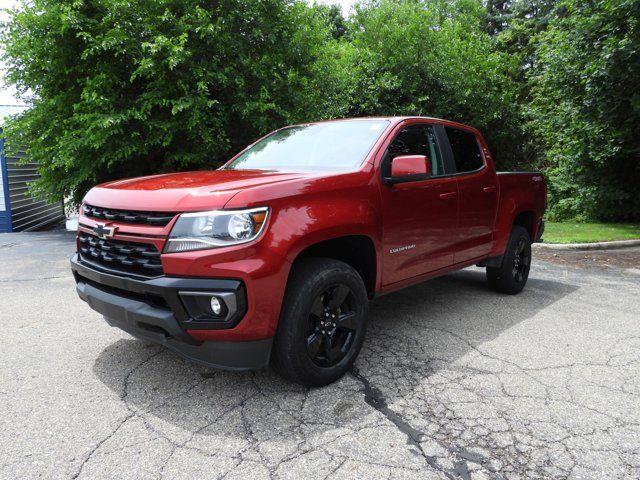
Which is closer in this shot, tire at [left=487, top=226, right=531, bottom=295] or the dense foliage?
tire at [left=487, top=226, right=531, bottom=295]

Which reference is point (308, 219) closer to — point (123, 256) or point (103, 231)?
point (123, 256)

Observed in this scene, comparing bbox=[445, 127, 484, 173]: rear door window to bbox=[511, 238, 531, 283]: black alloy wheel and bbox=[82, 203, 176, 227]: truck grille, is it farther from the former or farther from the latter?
bbox=[82, 203, 176, 227]: truck grille

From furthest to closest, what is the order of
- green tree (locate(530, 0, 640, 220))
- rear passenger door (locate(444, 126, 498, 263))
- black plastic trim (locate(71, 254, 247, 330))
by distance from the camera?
green tree (locate(530, 0, 640, 220)) < rear passenger door (locate(444, 126, 498, 263)) < black plastic trim (locate(71, 254, 247, 330))

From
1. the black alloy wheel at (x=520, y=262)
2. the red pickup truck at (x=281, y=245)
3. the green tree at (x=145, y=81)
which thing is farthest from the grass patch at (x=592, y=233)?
the red pickup truck at (x=281, y=245)

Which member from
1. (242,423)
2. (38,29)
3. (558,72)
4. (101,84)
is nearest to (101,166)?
(101,84)

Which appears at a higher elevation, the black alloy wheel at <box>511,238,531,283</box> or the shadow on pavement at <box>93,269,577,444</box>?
the black alloy wheel at <box>511,238,531,283</box>

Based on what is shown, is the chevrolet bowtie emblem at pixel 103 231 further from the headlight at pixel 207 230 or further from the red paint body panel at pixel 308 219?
the headlight at pixel 207 230

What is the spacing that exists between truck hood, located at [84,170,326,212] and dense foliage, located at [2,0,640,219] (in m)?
6.64

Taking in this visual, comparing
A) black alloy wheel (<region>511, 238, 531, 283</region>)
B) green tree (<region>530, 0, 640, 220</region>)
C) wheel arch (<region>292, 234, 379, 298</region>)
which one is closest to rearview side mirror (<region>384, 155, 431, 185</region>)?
wheel arch (<region>292, 234, 379, 298</region>)

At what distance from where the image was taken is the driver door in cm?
365

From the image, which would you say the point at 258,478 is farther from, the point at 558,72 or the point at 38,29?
the point at 558,72

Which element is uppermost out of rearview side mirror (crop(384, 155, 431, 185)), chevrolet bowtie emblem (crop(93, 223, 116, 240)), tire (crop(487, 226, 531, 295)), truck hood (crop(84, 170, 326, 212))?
rearview side mirror (crop(384, 155, 431, 185))

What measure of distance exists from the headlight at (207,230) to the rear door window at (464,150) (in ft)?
8.53

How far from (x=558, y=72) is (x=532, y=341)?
1116 cm
